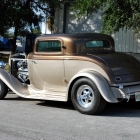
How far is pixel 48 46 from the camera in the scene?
7.81 meters

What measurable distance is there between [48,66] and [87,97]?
1.25 metres

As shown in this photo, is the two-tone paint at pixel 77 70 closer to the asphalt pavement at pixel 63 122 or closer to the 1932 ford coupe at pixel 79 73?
the 1932 ford coupe at pixel 79 73

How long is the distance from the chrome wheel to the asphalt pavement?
259mm

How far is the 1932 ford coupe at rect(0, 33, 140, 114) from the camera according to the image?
671 cm

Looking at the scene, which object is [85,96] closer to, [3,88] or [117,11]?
[3,88]

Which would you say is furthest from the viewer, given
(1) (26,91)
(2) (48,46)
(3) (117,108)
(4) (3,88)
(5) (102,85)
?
(4) (3,88)

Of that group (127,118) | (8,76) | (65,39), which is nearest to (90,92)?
(127,118)

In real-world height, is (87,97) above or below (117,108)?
above

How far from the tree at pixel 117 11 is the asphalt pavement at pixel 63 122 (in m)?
2.97

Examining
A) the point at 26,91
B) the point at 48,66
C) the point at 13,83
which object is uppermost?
the point at 48,66

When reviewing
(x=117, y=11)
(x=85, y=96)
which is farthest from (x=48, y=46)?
(x=117, y=11)

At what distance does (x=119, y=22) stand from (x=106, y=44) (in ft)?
7.90

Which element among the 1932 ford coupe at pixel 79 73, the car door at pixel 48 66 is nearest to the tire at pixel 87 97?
the 1932 ford coupe at pixel 79 73

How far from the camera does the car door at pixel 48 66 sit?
7.38 m
